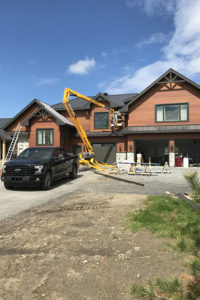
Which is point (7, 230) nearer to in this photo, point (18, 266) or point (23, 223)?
point (23, 223)

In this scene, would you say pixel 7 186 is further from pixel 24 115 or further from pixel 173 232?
pixel 24 115

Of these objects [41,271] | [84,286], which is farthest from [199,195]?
[41,271]

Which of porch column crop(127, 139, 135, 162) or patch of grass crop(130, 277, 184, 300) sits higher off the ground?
porch column crop(127, 139, 135, 162)

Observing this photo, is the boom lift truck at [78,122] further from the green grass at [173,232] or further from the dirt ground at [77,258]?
the dirt ground at [77,258]

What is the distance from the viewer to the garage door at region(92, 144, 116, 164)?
23.6 m

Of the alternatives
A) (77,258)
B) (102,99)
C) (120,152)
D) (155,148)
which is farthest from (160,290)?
(155,148)

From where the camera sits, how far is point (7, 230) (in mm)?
4406

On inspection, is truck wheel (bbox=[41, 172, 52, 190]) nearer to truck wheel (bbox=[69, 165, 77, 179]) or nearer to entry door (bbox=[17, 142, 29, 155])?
truck wheel (bbox=[69, 165, 77, 179])

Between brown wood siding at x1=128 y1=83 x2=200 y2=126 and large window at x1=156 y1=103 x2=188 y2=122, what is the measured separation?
373mm

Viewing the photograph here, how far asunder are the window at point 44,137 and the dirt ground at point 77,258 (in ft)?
61.4

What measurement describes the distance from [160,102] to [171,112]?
5.03 ft

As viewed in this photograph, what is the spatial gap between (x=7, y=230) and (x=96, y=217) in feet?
6.77

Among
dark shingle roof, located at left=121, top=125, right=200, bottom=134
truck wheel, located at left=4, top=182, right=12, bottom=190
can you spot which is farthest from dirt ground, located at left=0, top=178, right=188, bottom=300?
dark shingle roof, located at left=121, top=125, right=200, bottom=134

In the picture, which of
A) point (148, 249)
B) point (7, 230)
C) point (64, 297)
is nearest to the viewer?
point (64, 297)
